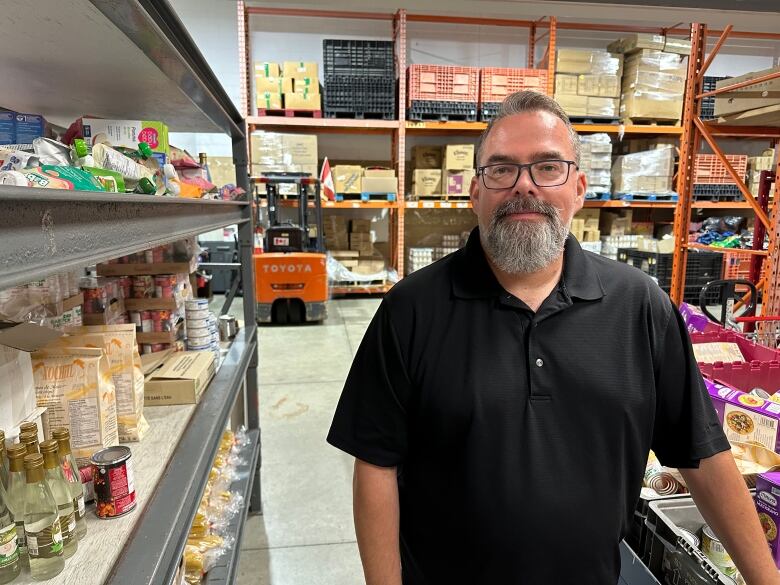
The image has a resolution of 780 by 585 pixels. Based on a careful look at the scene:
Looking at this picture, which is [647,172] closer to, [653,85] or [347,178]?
[653,85]

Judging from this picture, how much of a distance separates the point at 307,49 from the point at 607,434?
794 cm

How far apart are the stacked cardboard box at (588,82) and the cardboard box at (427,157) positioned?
1834 mm

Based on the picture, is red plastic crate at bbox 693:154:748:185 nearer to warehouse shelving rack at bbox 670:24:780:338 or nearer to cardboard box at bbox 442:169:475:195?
warehouse shelving rack at bbox 670:24:780:338

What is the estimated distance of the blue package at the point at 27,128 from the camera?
1232 mm

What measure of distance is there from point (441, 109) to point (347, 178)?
1591 mm

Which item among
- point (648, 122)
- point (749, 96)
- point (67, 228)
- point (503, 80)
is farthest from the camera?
point (648, 122)

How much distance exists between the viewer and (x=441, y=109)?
6.93 m

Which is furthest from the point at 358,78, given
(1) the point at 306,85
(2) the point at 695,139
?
(2) the point at 695,139

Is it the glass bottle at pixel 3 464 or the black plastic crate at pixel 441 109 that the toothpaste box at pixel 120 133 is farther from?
the black plastic crate at pixel 441 109

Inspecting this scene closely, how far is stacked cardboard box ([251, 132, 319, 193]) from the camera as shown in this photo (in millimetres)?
6754

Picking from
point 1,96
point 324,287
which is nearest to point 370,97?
point 324,287

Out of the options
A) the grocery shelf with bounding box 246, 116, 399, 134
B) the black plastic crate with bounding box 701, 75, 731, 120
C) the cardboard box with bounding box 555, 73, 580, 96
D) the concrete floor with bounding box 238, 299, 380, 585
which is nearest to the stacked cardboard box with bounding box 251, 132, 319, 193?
the grocery shelf with bounding box 246, 116, 399, 134

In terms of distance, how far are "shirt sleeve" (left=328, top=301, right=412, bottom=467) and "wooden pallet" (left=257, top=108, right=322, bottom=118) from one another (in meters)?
6.20

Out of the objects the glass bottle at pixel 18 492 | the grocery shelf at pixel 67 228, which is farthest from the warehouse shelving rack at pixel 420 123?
the glass bottle at pixel 18 492
